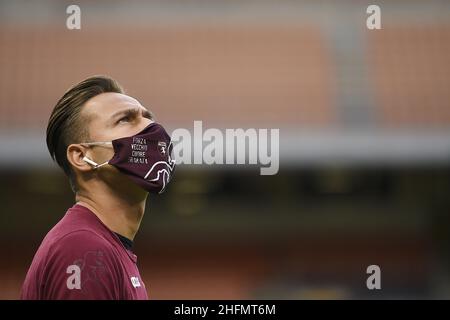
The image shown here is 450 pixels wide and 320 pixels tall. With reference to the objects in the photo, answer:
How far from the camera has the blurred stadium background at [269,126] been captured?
2.99m

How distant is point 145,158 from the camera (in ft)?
6.36

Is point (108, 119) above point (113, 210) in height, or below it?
above

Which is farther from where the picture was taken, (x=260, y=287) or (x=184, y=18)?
(x=260, y=287)

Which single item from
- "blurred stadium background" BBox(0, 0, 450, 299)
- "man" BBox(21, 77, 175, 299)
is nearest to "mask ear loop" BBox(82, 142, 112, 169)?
"man" BBox(21, 77, 175, 299)

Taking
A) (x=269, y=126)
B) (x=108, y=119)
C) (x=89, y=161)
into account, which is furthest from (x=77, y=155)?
(x=269, y=126)

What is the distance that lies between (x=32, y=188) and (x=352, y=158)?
186 centimetres

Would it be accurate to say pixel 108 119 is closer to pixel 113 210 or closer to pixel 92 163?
pixel 92 163

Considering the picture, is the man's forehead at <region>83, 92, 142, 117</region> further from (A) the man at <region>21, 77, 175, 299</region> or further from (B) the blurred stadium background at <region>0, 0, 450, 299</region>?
(B) the blurred stadium background at <region>0, 0, 450, 299</region>

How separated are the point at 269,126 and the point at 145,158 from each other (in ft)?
5.40

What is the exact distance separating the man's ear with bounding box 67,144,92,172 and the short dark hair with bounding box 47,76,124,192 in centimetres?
2

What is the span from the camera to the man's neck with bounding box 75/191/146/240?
188 centimetres
